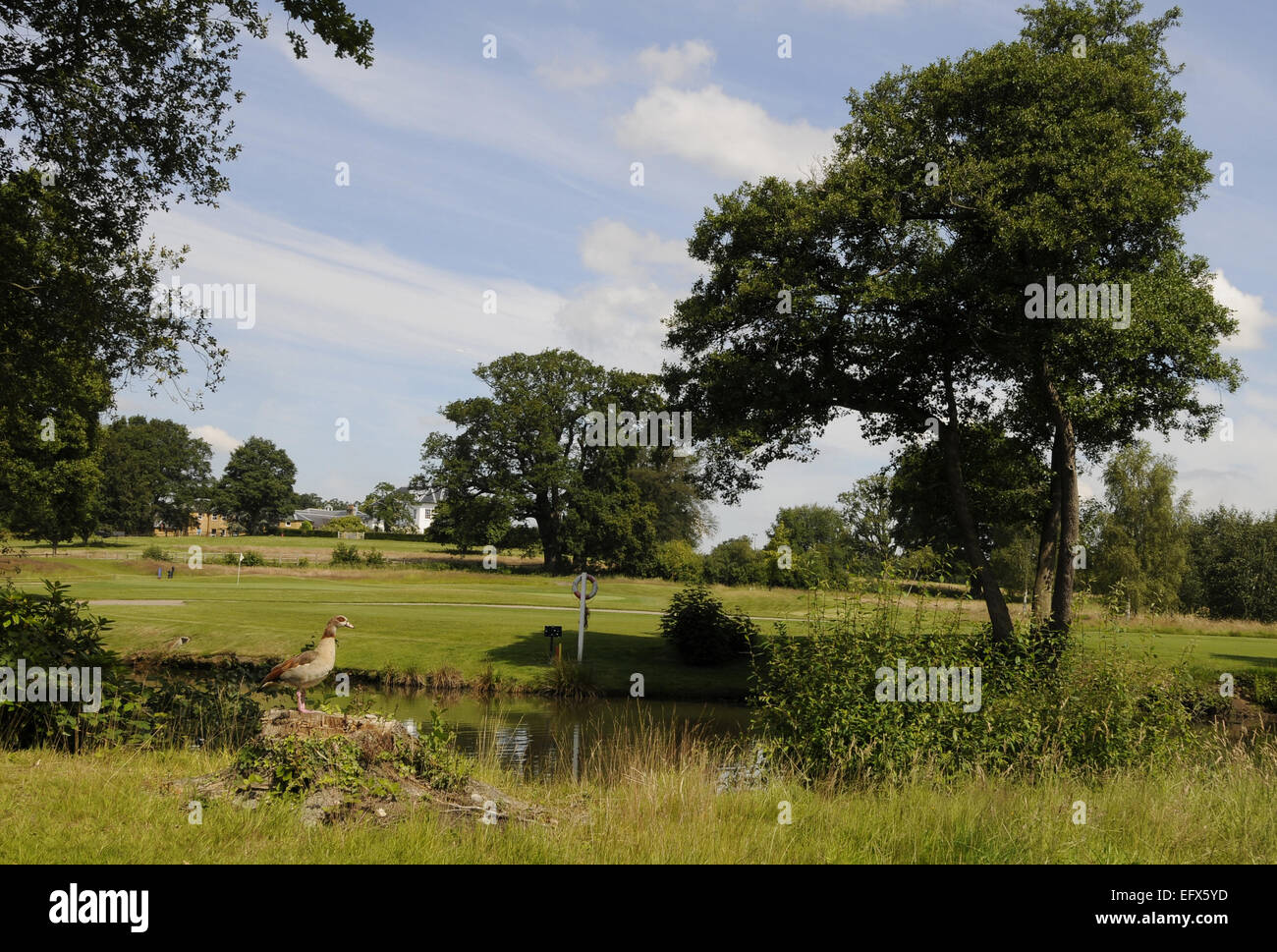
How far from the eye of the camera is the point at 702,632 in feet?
104

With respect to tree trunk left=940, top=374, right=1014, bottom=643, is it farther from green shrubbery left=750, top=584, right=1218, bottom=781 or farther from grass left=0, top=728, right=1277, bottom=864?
grass left=0, top=728, right=1277, bottom=864

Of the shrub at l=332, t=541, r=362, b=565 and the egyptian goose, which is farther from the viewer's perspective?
the shrub at l=332, t=541, r=362, b=565

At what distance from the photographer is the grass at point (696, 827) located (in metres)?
7.15

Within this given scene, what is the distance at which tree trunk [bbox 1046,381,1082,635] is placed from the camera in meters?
21.5

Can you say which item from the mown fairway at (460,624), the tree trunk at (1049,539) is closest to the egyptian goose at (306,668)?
the mown fairway at (460,624)

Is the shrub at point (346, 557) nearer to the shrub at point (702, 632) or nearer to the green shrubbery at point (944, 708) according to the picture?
the shrub at point (702, 632)

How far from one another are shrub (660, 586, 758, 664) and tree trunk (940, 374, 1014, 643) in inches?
349

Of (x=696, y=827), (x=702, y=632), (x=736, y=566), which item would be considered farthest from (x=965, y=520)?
(x=736, y=566)

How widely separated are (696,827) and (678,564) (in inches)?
2759

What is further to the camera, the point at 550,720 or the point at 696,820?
the point at 550,720

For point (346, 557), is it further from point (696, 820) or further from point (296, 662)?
point (696, 820)

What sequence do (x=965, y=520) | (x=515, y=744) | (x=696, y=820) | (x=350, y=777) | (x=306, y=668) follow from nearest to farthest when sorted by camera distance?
(x=696, y=820) → (x=350, y=777) → (x=306, y=668) → (x=515, y=744) → (x=965, y=520)

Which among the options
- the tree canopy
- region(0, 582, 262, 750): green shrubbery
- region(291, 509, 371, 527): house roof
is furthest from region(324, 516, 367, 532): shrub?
region(0, 582, 262, 750): green shrubbery

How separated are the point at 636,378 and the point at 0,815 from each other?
2720 inches
